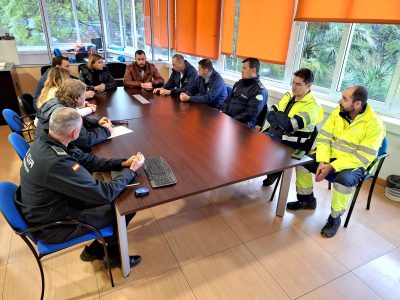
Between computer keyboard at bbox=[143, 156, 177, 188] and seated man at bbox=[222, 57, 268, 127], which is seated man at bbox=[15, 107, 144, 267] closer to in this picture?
computer keyboard at bbox=[143, 156, 177, 188]

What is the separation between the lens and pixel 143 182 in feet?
5.27

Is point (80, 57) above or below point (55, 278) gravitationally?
above

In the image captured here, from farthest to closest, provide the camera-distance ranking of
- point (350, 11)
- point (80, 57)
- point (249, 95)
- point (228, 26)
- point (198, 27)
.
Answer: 1. point (80, 57)
2. point (198, 27)
3. point (228, 26)
4. point (249, 95)
5. point (350, 11)

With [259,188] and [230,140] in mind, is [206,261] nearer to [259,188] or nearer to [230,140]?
[230,140]

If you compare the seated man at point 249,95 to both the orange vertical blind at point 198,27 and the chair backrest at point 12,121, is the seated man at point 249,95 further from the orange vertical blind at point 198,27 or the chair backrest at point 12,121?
the chair backrest at point 12,121

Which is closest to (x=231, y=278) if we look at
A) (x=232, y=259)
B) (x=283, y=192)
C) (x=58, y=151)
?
(x=232, y=259)

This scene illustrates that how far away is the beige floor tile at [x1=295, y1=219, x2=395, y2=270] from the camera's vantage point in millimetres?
2051

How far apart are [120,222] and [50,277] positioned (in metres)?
0.76

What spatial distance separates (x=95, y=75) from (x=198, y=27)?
7.08 ft

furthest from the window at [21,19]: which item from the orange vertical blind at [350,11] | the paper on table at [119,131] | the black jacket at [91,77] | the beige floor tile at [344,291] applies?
the beige floor tile at [344,291]

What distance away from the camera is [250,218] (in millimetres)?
2449

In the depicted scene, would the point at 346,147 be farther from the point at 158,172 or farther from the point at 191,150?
the point at 158,172

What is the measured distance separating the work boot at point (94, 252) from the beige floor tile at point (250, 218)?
1.07 meters

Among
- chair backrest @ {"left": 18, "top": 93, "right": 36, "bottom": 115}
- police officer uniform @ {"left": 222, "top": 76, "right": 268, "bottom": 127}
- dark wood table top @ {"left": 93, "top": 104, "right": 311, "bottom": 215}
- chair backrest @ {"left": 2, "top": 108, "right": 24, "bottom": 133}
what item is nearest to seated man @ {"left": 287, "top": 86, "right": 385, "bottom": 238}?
dark wood table top @ {"left": 93, "top": 104, "right": 311, "bottom": 215}
